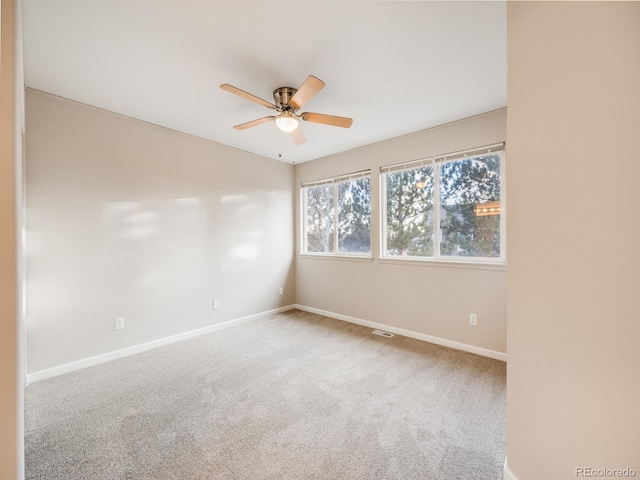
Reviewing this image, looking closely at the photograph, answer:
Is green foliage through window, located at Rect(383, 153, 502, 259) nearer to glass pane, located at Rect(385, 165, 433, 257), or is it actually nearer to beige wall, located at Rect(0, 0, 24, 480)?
glass pane, located at Rect(385, 165, 433, 257)

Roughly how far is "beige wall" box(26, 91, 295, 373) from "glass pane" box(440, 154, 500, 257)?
264 centimetres

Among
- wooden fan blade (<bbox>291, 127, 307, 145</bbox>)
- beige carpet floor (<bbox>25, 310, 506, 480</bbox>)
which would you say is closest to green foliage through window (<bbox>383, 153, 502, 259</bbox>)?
beige carpet floor (<bbox>25, 310, 506, 480</bbox>)

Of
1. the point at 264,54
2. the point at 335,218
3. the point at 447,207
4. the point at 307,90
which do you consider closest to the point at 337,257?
the point at 335,218

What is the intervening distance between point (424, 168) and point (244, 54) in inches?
95.0

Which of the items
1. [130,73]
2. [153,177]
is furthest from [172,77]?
[153,177]

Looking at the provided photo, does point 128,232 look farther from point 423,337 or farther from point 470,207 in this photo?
point 470,207

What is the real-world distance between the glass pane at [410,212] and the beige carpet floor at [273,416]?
4.14 feet

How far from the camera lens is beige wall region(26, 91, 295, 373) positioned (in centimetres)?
238

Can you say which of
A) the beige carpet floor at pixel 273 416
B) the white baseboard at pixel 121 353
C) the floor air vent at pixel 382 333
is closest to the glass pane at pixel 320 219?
the floor air vent at pixel 382 333

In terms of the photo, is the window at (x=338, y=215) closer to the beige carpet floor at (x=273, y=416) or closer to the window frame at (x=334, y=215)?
the window frame at (x=334, y=215)

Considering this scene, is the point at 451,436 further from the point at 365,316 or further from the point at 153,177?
the point at 153,177

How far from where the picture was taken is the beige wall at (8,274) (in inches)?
31.4

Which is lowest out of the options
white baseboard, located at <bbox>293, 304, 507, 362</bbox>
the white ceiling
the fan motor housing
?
white baseboard, located at <bbox>293, 304, 507, 362</bbox>

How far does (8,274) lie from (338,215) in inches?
147
